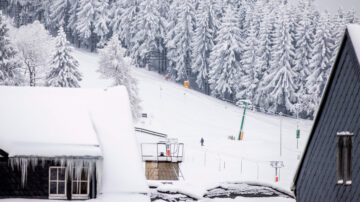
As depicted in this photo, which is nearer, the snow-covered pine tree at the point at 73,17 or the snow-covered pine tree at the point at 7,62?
the snow-covered pine tree at the point at 7,62

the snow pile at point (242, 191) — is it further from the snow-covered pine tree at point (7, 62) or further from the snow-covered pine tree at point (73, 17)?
the snow-covered pine tree at point (73, 17)

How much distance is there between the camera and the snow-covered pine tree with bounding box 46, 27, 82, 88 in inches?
2172

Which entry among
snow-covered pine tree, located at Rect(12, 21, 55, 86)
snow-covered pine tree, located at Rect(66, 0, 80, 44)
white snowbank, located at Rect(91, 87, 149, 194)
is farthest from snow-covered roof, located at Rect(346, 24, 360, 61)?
snow-covered pine tree, located at Rect(66, 0, 80, 44)

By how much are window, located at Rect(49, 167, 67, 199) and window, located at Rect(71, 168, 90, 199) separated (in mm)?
339

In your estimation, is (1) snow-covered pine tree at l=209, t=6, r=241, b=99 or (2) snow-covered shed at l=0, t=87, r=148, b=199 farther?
(1) snow-covered pine tree at l=209, t=6, r=241, b=99

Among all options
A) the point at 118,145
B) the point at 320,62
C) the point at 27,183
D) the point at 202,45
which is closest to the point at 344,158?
the point at 118,145

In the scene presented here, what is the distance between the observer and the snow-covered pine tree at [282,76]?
76688 millimetres

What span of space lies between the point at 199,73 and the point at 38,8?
39.4 m

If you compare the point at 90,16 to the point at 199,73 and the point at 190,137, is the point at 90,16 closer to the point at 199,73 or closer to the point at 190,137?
the point at 199,73

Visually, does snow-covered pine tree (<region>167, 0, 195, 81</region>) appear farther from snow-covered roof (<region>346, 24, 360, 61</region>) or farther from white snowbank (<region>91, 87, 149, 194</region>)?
snow-covered roof (<region>346, 24, 360, 61</region>)

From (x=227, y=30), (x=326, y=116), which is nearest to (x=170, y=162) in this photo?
(x=326, y=116)

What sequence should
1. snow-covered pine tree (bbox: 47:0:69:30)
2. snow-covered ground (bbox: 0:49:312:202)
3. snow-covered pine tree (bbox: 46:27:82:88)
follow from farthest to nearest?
snow-covered pine tree (bbox: 47:0:69:30) < snow-covered pine tree (bbox: 46:27:82:88) < snow-covered ground (bbox: 0:49:312:202)

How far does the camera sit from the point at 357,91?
10.6 meters

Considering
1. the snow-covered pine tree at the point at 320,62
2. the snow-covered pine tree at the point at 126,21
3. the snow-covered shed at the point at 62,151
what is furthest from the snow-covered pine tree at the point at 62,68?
the snow-covered pine tree at the point at 126,21
